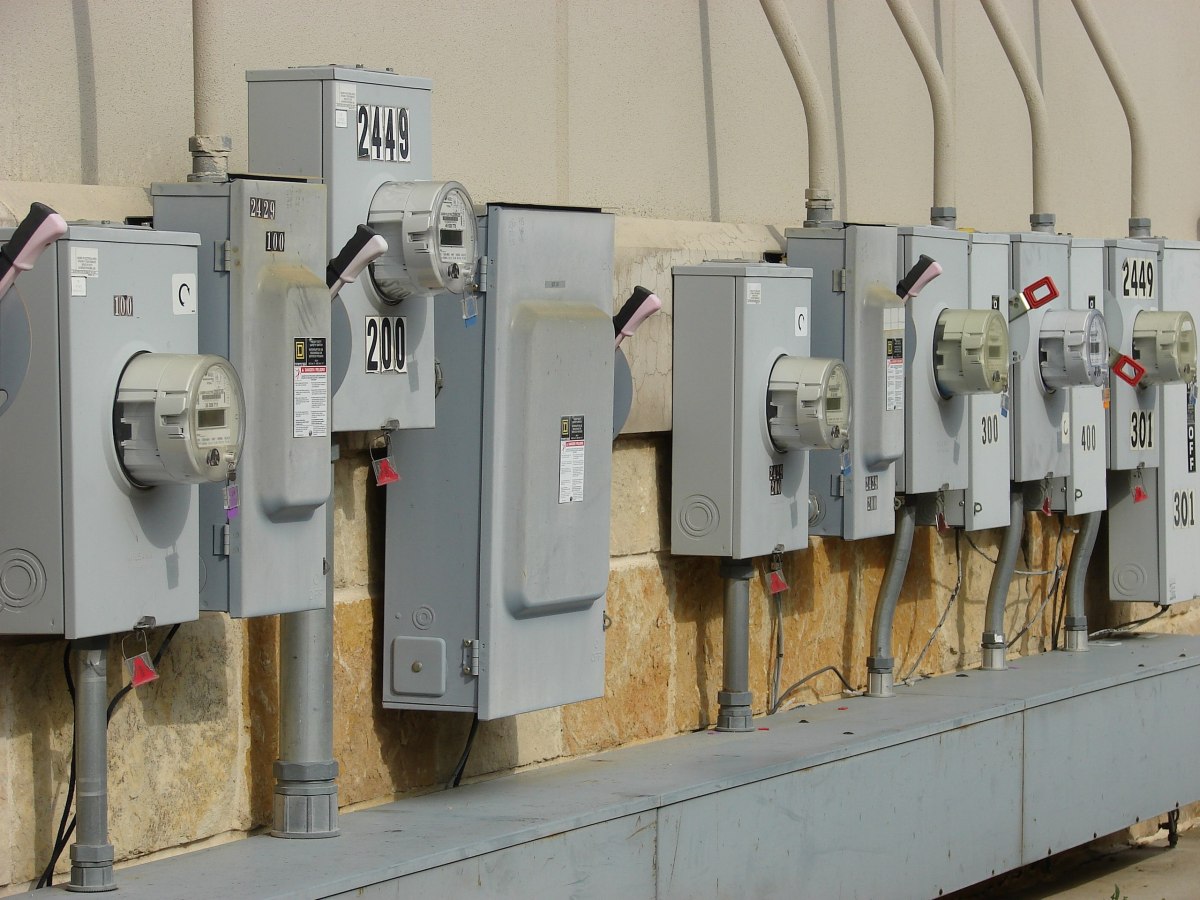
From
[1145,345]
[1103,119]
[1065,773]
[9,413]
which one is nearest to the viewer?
[9,413]

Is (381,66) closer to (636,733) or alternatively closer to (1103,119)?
(636,733)

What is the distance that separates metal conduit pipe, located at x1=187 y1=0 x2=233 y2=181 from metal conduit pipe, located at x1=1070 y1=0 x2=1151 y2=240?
15.2ft

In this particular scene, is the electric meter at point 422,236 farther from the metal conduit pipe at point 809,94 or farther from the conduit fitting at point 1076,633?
the conduit fitting at point 1076,633

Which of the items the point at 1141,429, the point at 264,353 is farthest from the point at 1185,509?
the point at 264,353

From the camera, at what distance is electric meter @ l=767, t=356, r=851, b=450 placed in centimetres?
532

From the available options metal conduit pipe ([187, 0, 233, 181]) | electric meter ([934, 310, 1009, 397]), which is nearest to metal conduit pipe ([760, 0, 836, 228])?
electric meter ([934, 310, 1009, 397])

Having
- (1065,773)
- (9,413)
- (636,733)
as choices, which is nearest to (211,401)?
(9,413)

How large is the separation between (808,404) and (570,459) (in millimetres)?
933

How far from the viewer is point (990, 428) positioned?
656 centimetres

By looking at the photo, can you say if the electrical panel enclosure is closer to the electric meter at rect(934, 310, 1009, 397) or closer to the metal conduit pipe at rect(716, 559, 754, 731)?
the metal conduit pipe at rect(716, 559, 754, 731)

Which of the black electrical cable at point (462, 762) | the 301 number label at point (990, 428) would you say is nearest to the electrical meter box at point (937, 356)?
the 301 number label at point (990, 428)

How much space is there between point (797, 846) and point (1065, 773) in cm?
155

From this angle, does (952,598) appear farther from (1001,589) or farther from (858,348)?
(858,348)

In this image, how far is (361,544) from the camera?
15.3 feet
